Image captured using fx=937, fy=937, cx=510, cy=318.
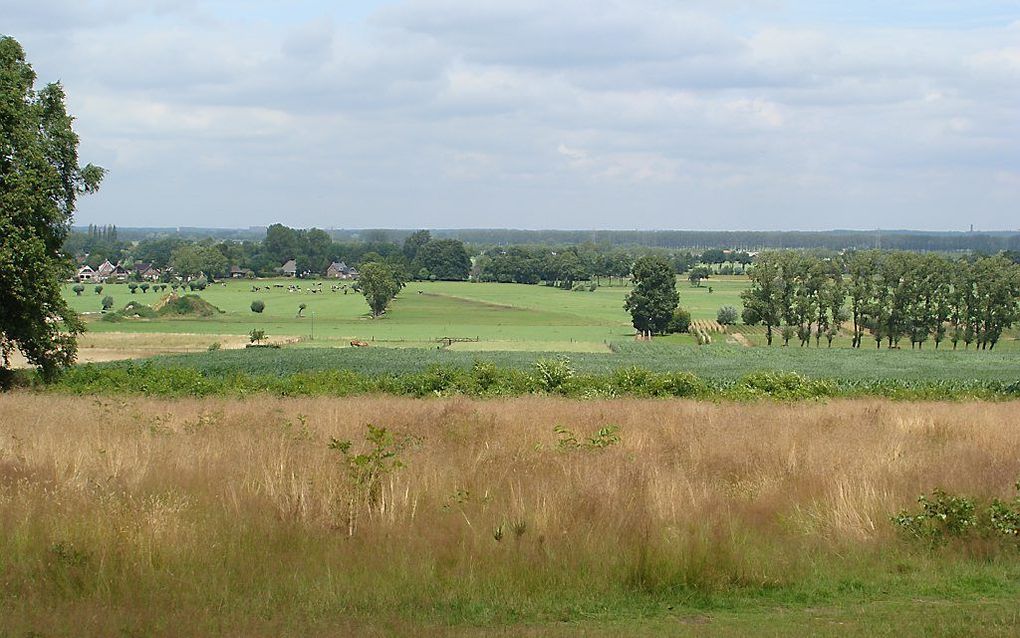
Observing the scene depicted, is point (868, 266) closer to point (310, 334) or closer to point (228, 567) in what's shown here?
point (310, 334)

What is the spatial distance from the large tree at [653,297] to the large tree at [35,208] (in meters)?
72.5

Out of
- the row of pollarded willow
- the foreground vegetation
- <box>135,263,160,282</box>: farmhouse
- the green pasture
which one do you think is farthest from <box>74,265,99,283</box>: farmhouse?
the foreground vegetation

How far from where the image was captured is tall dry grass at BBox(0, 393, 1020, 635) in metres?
6.95

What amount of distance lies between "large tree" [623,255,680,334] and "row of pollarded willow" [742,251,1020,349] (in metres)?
8.47

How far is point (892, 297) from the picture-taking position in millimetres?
89812

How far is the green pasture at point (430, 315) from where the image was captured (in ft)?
267

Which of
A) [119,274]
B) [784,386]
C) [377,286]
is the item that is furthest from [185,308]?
[784,386]

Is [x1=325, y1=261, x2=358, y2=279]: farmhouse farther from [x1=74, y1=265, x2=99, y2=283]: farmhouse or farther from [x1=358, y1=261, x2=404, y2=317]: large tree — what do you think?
[x1=358, y1=261, x2=404, y2=317]: large tree

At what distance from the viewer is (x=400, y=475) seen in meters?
9.50

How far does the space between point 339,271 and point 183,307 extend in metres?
90.2

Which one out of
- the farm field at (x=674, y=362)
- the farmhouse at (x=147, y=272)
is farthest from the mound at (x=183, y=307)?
the farmhouse at (x=147, y=272)

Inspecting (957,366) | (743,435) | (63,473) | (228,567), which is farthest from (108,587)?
(957,366)

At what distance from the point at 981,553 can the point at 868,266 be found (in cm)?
8885

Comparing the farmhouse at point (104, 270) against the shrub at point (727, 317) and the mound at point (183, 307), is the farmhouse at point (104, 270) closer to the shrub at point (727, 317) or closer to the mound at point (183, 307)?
the mound at point (183, 307)
